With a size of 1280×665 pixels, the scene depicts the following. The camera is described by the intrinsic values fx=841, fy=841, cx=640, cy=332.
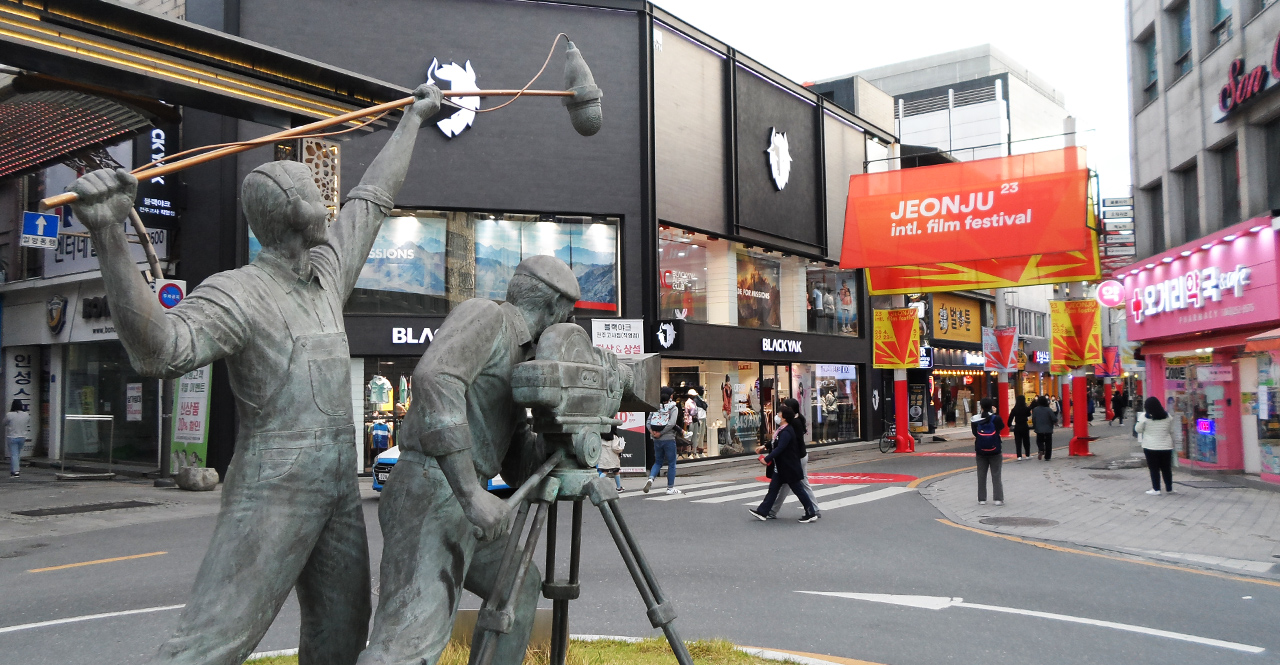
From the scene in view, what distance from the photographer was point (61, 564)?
28.8ft

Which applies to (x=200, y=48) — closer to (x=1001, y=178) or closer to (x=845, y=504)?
(x=845, y=504)

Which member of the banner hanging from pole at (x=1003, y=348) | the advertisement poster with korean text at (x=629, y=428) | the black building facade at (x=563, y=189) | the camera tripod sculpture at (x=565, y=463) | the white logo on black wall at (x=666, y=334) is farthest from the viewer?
the banner hanging from pole at (x=1003, y=348)

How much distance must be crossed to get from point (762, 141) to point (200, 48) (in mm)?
17898

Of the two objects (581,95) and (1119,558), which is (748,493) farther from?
(581,95)

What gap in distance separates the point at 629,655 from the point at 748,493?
1032 cm

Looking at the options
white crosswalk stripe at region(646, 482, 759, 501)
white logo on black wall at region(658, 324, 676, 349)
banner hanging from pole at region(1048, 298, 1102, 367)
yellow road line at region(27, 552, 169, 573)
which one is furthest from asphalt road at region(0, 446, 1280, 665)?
banner hanging from pole at region(1048, 298, 1102, 367)

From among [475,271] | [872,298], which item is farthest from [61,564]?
[872,298]

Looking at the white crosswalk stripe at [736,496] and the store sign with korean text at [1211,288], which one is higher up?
the store sign with korean text at [1211,288]

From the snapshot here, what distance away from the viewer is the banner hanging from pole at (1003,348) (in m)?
29.2

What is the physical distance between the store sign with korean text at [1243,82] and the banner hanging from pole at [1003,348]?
45.1 ft

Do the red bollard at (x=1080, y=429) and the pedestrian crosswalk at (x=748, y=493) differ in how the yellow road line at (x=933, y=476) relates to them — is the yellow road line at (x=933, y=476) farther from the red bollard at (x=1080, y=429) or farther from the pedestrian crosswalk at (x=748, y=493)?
the red bollard at (x=1080, y=429)

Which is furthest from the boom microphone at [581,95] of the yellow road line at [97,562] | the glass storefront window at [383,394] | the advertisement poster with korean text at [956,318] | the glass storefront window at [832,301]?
the advertisement poster with korean text at [956,318]

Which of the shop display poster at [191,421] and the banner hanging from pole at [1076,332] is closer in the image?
the shop display poster at [191,421]

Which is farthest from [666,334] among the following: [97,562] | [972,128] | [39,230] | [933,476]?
[972,128]
